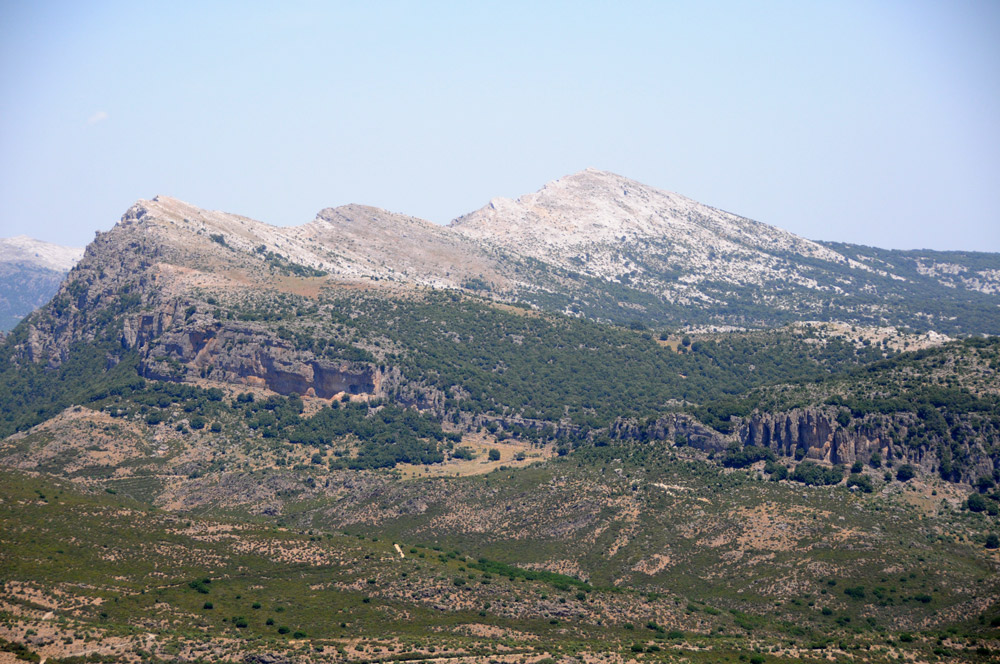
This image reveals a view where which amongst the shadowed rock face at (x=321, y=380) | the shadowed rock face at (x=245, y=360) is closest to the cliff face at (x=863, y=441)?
the shadowed rock face at (x=321, y=380)

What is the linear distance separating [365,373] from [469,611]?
91.9m

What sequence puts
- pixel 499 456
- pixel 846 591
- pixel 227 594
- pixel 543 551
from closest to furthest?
pixel 227 594 < pixel 846 591 < pixel 543 551 < pixel 499 456

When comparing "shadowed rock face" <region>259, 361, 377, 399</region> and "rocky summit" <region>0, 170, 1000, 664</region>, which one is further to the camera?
"shadowed rock face" <region>259, 361, 377, 399</region>

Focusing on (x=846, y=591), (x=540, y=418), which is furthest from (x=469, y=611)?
(x=540, y=418)

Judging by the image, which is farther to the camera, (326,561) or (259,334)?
(259,334)

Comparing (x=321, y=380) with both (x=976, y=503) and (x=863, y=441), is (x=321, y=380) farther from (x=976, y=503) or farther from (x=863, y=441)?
(x=976, y=503)

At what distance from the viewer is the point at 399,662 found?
288 ft

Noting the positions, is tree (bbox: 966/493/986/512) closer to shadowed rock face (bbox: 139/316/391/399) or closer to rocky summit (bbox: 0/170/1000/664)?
rocky summit (bbox: 0/170/1000/664)

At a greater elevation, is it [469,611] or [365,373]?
[365,373]

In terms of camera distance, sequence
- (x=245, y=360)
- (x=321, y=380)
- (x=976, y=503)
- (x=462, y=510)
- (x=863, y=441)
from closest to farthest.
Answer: (x=976, y=503) → (x=863, y=441) → (x=462, y=510) → (x=245, y=360) → (x=321, y=380)

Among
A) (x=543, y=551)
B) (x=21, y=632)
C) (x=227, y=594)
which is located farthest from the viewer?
(x=543, y=551)

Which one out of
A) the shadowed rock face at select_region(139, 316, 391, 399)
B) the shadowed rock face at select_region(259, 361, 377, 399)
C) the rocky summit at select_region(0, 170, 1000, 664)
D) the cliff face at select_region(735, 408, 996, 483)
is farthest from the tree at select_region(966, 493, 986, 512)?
the shadowed rock face at select_region(139, 316, 391, 399)

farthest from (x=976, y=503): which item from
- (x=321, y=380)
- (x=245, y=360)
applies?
(x=245, y=360)

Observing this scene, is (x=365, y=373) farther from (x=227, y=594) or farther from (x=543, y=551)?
(x=227, y=594)
